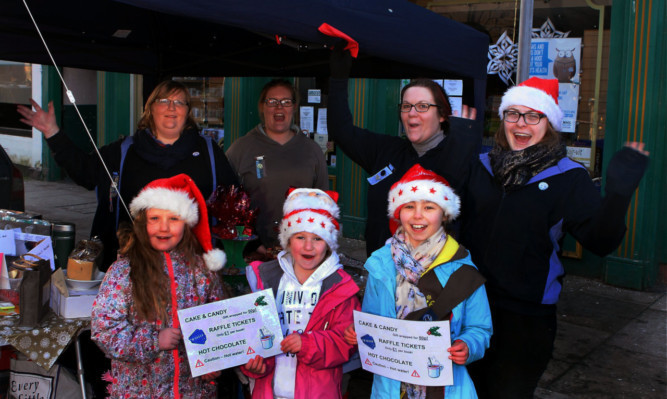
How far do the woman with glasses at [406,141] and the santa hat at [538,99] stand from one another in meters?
0.37

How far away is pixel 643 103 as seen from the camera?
6387 mm

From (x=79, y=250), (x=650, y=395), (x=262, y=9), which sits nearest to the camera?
(x=262, y=9)

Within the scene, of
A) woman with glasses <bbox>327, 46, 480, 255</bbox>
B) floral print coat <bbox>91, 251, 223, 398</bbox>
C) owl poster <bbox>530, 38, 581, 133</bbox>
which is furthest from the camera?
owl poster <bbox>530, 38, 581, 133</bbox>

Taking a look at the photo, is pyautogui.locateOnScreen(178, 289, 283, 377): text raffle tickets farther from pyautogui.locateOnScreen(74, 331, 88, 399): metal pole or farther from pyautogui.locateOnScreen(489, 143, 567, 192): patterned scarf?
pyautogui.locateOnScreen(489, 143, 567, 192): patterned scarf

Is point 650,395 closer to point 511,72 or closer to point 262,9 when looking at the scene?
point 262,9

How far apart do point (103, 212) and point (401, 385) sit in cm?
213

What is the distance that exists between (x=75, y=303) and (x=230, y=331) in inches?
33.4

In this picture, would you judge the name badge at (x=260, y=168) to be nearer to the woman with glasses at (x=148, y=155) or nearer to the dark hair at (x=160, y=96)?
the woman with glasses at (x=148, y=155)

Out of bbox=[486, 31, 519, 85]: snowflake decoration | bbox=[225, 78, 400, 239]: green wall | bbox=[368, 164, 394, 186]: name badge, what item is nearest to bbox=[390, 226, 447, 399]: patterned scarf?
bbox=[368, 164, 394, 186]: name badge

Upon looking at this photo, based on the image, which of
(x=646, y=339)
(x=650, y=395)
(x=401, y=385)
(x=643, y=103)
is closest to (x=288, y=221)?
(x=401, y=385)

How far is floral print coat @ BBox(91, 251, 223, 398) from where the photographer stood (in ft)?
8.99

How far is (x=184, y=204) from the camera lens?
2965 mm

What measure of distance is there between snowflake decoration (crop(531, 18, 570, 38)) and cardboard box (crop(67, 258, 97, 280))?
219 inches

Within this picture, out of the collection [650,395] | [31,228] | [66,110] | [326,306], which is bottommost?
[650,395]
